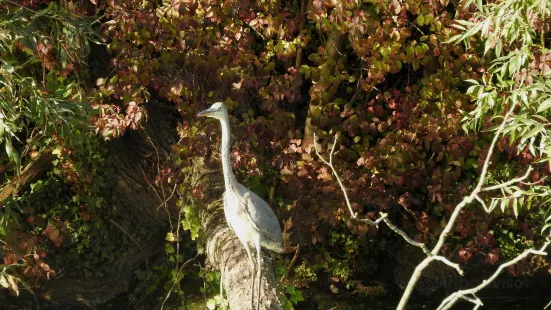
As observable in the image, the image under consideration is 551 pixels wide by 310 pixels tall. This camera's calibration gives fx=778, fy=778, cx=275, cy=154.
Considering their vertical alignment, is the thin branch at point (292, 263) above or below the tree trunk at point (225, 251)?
below

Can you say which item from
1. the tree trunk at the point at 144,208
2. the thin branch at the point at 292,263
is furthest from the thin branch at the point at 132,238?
the thin branch at the point at 292,263

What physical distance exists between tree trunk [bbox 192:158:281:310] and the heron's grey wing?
21 centimetres

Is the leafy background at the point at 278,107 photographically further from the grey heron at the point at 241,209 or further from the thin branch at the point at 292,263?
the grey heron at the point at 241,209

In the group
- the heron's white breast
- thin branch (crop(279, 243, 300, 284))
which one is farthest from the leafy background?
the heron's white breast

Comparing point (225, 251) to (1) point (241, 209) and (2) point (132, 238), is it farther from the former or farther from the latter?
(2) point (132, 238)

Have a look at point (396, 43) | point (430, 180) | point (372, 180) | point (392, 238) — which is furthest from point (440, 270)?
point (396, 43)

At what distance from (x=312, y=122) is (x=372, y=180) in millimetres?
573

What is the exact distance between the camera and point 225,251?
487 cm

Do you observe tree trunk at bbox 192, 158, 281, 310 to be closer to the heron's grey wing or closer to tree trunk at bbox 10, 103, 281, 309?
tree trunk at bbox 10, 103, 281, 309

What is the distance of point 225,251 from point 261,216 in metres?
0.52

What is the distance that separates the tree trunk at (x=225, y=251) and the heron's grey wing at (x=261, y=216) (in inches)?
8.3

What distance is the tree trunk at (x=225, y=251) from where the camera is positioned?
4352 millimetres

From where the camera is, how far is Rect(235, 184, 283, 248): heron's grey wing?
4.43 metres

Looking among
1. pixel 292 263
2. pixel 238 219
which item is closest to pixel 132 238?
pixel 292 263
